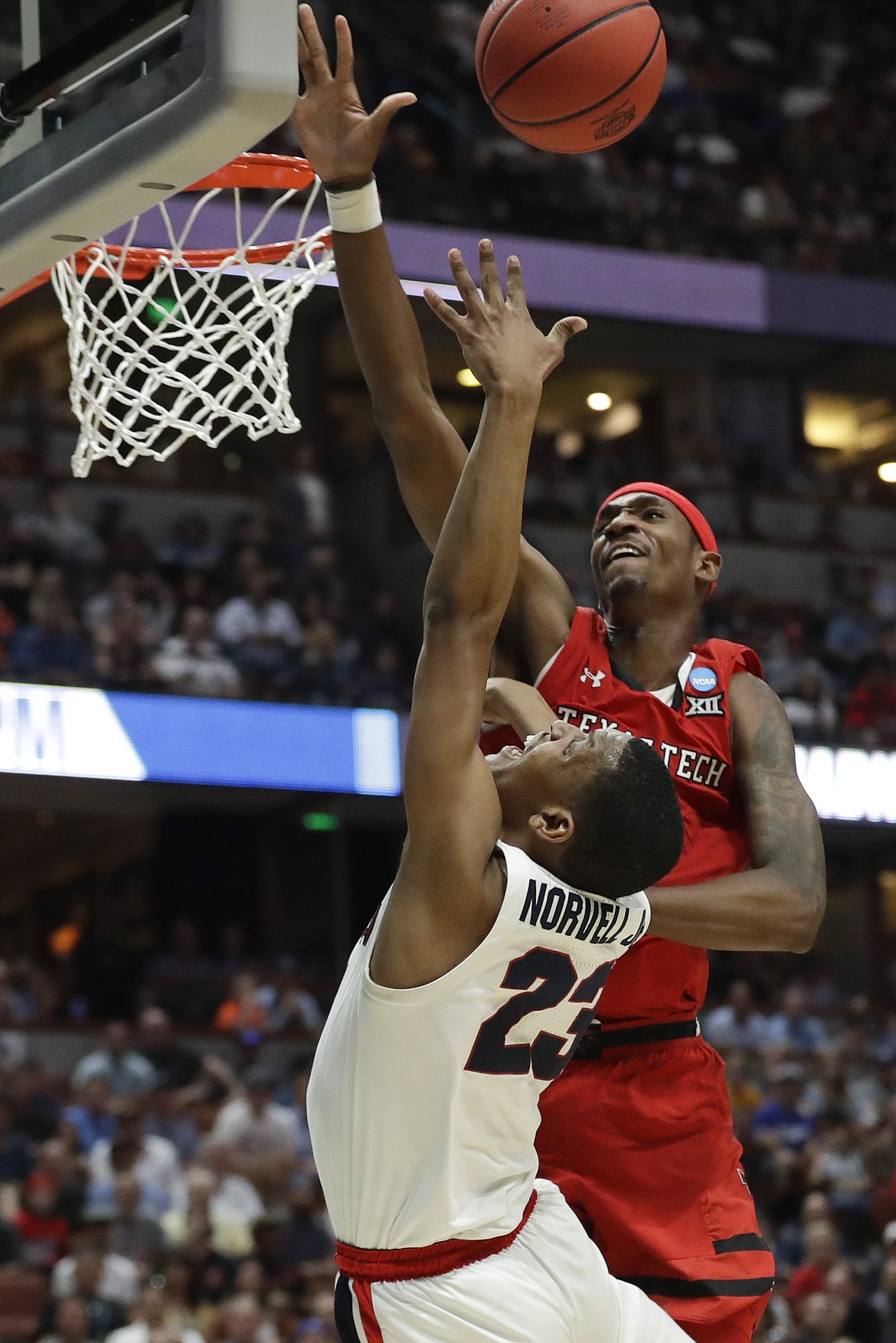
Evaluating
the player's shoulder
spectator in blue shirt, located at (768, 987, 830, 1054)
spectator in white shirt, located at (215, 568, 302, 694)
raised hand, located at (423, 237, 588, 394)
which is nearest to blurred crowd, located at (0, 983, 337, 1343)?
spectator in white shirt, located at (215, 568, 302, 694)

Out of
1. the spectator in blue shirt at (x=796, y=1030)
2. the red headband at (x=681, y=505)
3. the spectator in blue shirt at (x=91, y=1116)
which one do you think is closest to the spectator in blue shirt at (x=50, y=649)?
the spectator in blue shirt at (x=91, y=1116)

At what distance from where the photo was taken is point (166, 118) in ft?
8.52

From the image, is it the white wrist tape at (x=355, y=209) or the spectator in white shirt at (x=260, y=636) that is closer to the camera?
the white wrist tape at (x=355, y=209)

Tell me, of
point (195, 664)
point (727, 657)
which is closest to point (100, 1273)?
point (195, 664)

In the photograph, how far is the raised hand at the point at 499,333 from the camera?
2918 millimetres

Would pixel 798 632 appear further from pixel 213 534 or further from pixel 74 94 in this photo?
pixel 74 94

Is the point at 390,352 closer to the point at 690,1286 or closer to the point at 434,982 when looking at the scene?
the point at 434,982

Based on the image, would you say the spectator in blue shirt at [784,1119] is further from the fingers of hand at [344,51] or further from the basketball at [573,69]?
the fingers of hand at [344,51]

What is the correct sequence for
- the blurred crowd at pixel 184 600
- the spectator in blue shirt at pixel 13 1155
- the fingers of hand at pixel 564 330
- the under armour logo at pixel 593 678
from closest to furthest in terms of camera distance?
the fingers of hand at pixel 564 330, the under armour logo at pixel 593 678, the spectator in blue shirt at pixel 13 1155, the blurred crowd at pixel 184 600

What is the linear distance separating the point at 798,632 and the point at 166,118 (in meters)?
13.1

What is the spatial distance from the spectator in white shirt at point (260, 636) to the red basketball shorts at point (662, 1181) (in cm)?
924

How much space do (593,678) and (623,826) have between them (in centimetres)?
86

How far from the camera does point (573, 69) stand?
3.78 metres

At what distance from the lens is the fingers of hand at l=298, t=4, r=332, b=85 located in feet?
10.7
